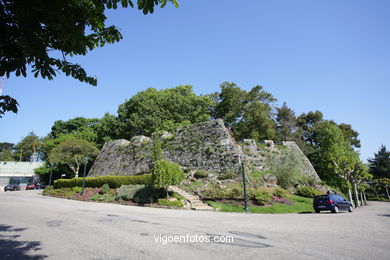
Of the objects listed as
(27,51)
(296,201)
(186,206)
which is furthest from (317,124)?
(27,51)

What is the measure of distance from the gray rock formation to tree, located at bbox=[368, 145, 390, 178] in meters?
21.6

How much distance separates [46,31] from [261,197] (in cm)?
1528

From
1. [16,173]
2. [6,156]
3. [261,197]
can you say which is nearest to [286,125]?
[261,197]

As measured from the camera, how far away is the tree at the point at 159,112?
3469cm

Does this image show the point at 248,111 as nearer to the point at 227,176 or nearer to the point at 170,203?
the point at 227,176

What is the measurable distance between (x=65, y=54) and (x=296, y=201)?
746 inches

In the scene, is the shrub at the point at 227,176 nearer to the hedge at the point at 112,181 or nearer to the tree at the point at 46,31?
the hedge at the point at 112,181

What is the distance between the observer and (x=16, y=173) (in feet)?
170

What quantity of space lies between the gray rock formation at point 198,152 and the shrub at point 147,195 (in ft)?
17.2

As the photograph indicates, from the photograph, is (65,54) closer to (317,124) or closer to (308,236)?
(308,236)

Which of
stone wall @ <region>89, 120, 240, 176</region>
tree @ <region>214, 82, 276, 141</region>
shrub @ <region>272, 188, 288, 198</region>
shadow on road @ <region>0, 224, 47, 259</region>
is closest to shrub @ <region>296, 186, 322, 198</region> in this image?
shrub @ <region>272, 188, 288, 198</region>

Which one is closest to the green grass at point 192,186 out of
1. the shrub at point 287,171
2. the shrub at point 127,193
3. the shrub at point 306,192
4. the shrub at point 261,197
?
the shrub at point 127,193

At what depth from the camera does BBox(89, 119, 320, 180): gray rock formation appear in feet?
66.5

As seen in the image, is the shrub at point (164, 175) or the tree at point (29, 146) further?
the tree at point (29, 146)
